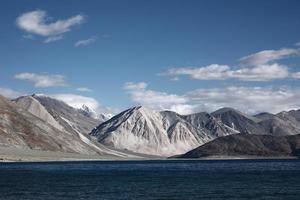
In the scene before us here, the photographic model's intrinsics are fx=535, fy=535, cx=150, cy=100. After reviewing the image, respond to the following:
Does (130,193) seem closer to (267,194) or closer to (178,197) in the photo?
(178,197)

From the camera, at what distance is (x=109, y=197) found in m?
81.7

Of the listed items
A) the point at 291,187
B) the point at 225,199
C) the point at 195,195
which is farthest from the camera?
the point at 291,187

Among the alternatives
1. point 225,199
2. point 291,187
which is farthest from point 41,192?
point 291,187

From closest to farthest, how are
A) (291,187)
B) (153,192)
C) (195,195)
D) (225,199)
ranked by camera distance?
(225,199) < (195,195) < (153,192) < (291,187)

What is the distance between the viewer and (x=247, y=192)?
291 ft

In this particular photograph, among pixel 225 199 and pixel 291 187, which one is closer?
pixel 225 199

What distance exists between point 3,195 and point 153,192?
24.3 metres

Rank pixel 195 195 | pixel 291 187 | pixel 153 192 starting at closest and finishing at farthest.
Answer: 1. pixel 195 195
2. pixel 153 192
3. pixel 291 187

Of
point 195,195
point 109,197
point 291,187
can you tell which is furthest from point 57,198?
point 291,187

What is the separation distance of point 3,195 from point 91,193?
14.1m

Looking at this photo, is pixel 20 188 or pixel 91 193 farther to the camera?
pixel 20 188

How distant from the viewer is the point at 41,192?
90.4 meters

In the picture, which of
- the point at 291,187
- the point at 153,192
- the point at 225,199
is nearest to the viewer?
the point at 225,199

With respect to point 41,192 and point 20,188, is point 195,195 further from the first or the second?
point 20,188
